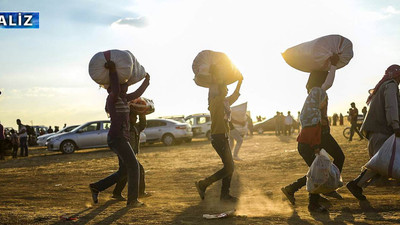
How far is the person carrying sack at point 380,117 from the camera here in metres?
6.64

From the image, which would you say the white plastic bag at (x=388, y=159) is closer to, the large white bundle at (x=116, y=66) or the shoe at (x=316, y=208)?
the shoe at (x=316, y=208)

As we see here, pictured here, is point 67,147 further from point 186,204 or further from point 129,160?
point 129,160

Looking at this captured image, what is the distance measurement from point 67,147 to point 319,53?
20.2m

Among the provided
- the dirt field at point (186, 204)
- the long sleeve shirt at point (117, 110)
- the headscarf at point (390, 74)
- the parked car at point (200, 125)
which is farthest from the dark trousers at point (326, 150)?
the parked car at point (200, 125)

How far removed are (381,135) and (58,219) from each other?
4.74m

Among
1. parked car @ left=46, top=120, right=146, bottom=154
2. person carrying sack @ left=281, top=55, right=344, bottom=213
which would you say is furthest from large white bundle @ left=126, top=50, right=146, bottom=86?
parked car @ left=46, top=120, right=146, bottom=154

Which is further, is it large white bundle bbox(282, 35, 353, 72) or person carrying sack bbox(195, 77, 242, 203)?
person carrying sack bbox(195, 77, 242, 203)

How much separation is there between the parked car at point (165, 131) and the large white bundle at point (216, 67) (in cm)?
2022

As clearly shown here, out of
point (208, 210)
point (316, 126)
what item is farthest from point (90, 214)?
point (316, 126)

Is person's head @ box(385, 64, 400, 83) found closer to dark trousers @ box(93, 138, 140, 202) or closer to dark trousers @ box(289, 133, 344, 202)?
dark trousers @ box(289, 133, 344, 202)

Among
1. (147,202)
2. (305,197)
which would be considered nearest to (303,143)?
(305,197)

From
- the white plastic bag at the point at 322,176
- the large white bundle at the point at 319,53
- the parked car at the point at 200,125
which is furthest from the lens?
the parked car at the point at 200,125

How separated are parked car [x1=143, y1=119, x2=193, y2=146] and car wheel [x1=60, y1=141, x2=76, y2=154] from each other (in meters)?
4.41

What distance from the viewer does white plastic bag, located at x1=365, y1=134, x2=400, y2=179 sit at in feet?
20.9
